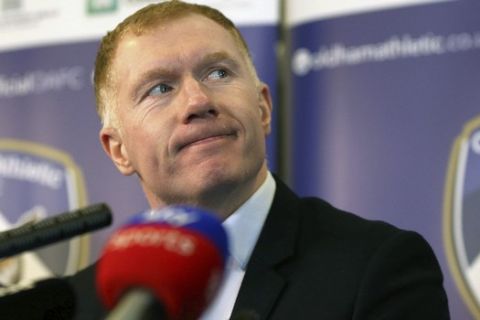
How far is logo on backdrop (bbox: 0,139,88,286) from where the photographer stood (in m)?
3.13

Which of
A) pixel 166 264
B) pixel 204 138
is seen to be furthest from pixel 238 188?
pixel 166 264

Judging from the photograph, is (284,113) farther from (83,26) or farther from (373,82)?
(83,26)

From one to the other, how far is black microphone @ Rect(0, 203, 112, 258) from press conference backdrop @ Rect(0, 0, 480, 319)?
1635 millimetres

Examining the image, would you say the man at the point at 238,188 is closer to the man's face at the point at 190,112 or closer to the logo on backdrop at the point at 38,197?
the man's face at the point at 190,112

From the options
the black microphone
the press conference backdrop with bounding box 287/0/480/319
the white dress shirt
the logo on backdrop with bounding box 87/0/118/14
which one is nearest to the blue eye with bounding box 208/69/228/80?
the white dress shirt

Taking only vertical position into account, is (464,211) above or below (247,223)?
below

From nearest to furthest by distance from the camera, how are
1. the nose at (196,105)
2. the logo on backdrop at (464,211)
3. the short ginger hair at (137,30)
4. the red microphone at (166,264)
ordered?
1. the red microphone at (166,264)
2. the nose at (196,105)
3. the short ginger hair at (137,30)
4. the logo on backdrop at (464,211)

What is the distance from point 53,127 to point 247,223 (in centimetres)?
164

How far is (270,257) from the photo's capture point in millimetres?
1684

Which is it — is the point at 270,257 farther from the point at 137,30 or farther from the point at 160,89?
the point at 137,30

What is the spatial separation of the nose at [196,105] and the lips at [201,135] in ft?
0.09

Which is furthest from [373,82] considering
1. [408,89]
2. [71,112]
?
[71,112]

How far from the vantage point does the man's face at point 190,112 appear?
1649mm

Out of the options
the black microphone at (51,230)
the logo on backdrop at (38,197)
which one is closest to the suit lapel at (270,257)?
the black microphone at (51,230)
